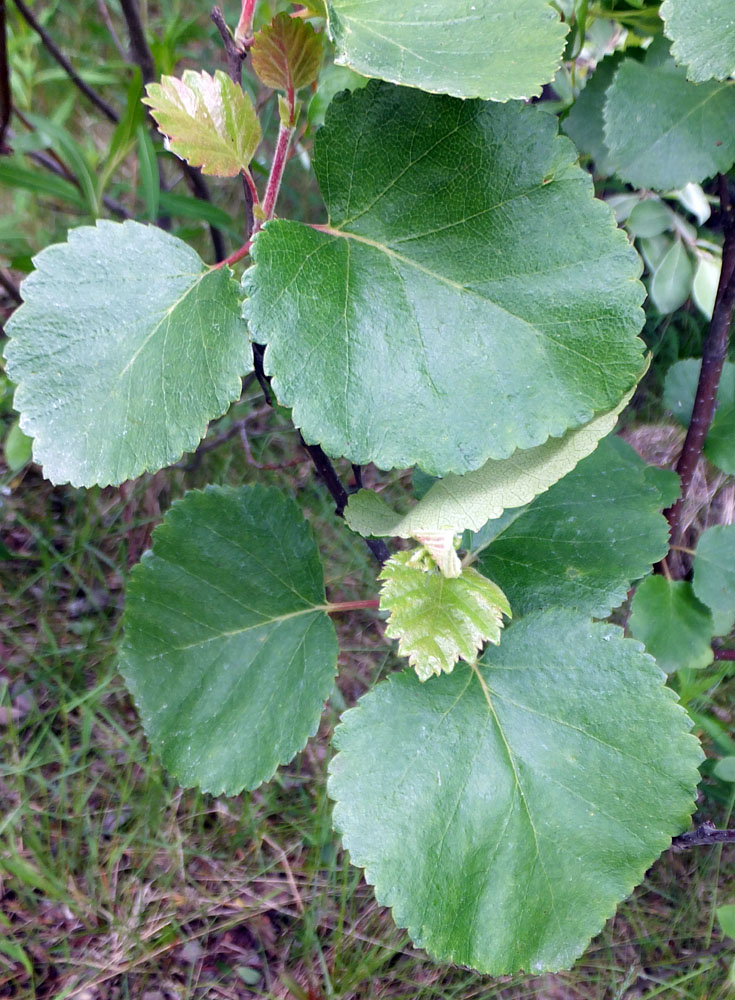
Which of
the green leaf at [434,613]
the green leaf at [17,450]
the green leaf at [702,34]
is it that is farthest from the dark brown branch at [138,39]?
the green leaf at [434,613]

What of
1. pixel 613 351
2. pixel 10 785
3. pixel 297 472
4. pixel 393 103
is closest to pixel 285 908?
pixel 10 785

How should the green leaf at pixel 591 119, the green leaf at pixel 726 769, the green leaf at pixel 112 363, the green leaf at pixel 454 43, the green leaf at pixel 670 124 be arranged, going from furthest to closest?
the green leaf at pixel 726 769, the green leaf at pixel 591 119, the green leaf at pixel 670 124, the green leaf at pixel 112 363, the green leaf at pixel 454 43

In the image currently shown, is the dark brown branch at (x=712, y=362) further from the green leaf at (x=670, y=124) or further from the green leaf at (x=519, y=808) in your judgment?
the green leaf at (x=519, y=808)

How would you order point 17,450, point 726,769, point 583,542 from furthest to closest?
point 17,450 < point 726,769 < point 583,542

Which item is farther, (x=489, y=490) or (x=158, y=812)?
(x=158, y=812)

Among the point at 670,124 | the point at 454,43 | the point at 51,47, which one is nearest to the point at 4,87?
the point at 51,47

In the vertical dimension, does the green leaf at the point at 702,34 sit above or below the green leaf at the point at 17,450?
above

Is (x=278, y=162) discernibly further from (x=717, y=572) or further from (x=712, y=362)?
(x=717, y=572)

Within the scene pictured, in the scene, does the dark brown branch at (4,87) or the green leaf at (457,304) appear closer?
the green leaf at (457,304)
